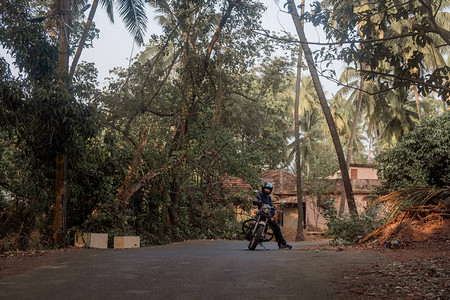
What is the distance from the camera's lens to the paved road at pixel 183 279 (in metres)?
6.32

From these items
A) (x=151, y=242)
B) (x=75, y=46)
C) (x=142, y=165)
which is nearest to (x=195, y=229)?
(x=151, y=242)

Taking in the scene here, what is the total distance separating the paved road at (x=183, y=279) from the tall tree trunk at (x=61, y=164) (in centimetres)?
562

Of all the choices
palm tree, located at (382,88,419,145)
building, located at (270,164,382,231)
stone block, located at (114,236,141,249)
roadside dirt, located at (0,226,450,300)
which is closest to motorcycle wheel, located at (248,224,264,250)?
roadside dirt, located at (0,226,450,300)

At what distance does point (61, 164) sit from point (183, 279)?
9.62 metres

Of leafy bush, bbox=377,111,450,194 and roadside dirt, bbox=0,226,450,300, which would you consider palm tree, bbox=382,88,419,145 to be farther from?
roadside dirt, bbox=0,226,450,300

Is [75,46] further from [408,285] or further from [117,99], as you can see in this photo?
[408,285]

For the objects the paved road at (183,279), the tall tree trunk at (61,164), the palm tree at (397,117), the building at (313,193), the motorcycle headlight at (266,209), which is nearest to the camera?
the paved road at (183,279)

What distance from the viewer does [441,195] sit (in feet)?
48.4

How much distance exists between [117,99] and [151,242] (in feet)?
19.3

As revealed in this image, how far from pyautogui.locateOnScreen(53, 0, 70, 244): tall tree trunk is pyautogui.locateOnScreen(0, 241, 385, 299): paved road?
562 cm

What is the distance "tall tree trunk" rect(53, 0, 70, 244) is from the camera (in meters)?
15.6

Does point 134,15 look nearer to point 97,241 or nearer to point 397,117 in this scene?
point 97,241

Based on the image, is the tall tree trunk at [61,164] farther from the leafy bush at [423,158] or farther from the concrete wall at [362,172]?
the concrete wall at [362,172]

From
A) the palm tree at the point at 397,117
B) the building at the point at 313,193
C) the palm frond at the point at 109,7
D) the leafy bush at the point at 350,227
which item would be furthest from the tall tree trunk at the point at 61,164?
the palm tree at the point at 397,117
